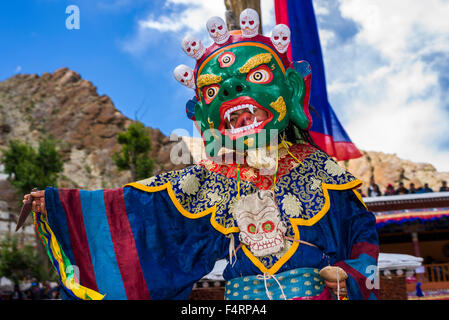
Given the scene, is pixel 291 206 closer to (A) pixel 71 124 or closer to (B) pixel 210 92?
(B) pixel 210 92

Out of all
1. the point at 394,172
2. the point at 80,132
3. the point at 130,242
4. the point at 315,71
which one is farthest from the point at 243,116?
the point at 80,132

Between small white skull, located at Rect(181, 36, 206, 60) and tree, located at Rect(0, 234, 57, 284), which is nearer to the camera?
small white skull, located at Rect(181, 36, 206, 60)

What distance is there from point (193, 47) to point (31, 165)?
20.3m

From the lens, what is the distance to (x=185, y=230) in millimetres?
3129

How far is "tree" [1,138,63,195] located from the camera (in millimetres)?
20719

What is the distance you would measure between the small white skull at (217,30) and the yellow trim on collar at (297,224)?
1.32 meters

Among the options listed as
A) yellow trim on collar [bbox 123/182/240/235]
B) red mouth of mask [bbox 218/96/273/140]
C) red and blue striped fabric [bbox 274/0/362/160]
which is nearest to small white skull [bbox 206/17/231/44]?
red mouth of mask [bbox 218/96/273/140]

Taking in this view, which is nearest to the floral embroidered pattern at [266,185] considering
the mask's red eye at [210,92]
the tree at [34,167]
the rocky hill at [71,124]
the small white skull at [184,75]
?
the mask's red eye at [210,92]

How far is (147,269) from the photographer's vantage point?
297 cm

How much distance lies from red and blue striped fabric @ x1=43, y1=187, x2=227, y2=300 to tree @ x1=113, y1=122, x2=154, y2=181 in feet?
57.9

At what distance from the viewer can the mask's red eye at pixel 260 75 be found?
10.2 ft

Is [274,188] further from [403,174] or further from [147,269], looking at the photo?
[403,174]

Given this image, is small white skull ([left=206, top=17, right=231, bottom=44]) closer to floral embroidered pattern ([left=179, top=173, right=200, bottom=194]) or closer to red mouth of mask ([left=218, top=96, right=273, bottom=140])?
red mouth of mask ([left=218, top=96, right=273, bottom=140])
